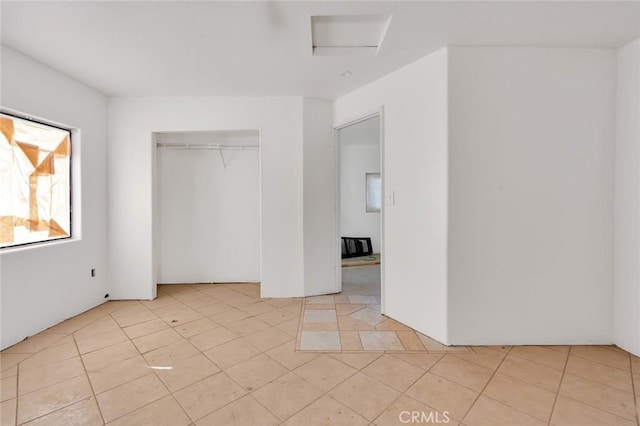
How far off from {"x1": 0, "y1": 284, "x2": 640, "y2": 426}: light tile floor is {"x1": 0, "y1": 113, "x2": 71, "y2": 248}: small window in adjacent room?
0.97m

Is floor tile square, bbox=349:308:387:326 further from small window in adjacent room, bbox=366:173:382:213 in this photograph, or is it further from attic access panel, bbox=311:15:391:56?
small window in adjacent room, bbox=366:173:382:213

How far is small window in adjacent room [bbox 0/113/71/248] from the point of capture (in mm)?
2277

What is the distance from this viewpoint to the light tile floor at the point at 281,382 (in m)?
1.48

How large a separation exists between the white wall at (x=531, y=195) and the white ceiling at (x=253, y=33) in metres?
0.27

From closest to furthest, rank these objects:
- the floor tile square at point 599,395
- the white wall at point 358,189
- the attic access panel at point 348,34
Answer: the floor tile square at point 599,395 → the attic access panel at point 348,34 → the white wall at point 358,189

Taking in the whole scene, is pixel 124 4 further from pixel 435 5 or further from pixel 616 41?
pixel 616 41

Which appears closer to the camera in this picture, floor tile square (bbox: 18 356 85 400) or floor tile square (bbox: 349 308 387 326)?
floor tile square (bbox: 18 356 85 400)

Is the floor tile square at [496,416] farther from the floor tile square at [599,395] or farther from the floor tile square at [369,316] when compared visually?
the floor tile square at [369,316]

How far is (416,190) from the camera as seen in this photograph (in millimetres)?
2457

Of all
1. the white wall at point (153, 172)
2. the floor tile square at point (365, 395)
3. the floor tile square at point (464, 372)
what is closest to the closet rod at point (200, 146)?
the white wall at point (153, 172)

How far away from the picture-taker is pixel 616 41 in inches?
82.7

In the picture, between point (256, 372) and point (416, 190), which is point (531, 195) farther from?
point (256, 372)

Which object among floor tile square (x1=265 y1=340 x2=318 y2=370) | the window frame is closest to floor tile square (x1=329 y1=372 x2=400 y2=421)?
floor tile square (x1=265 y1=340 x2=318 y2=370)

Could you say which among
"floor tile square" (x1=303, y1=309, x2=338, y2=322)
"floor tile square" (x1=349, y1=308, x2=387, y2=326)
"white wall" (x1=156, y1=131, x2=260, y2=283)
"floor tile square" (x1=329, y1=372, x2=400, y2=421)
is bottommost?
"floor tile square" (x1=329, y1=372, x2=400, y2=421)
